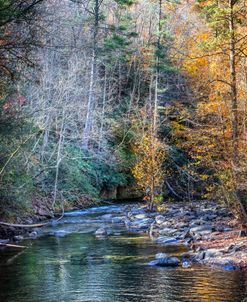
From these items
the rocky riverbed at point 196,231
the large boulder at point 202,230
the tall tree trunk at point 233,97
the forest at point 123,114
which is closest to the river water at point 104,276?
the rocky riverbed at point 196,231

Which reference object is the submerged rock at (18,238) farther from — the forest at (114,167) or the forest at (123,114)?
the forest at (123,114)

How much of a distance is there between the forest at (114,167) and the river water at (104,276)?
37 mm

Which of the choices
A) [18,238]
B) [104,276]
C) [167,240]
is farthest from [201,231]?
[18,238]

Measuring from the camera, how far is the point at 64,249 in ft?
43.1

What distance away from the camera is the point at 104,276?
10.0m

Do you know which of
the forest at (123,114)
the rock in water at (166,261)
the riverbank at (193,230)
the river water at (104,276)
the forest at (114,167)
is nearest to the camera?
the river water at (104,276)

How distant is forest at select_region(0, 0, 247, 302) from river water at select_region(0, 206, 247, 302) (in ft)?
0.12

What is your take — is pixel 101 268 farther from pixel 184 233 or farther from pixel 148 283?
pixel 184 233

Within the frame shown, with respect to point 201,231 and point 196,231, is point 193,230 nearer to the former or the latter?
point 196,231

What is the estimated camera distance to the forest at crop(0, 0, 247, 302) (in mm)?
9109

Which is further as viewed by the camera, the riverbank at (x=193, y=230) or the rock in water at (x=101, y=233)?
the rock in water at (x=101, y=233)

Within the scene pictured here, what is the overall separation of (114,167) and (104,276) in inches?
725

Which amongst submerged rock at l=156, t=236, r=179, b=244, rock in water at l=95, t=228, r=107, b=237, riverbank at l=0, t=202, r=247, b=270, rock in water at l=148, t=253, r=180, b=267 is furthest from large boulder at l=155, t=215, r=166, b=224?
rock in water at l=148, t=253, r=180, b=267

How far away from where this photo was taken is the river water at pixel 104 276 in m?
8.59
